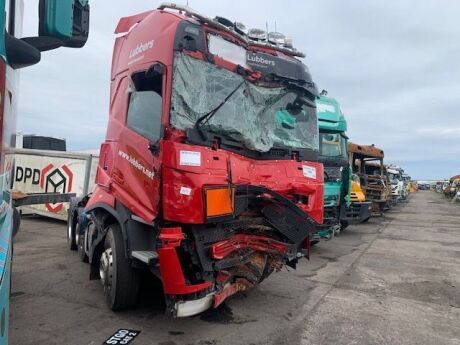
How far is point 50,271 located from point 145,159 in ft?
12.7

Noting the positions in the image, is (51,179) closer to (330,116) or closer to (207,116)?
(330,116)

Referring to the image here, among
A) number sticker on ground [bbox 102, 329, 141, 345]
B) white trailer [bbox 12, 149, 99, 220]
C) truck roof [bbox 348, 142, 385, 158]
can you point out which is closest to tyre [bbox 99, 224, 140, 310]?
number sticker on ground [bbox 102, 329, 141, 345]

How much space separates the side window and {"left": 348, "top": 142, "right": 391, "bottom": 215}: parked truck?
13088 millimetres

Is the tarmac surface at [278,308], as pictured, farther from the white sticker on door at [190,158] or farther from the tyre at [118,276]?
the white sticker on door at [190,158]

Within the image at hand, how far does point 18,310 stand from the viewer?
199 inches

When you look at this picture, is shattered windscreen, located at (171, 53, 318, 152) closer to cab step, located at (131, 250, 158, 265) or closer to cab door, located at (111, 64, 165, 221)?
cab door, located at (111, 64, 165, 221)

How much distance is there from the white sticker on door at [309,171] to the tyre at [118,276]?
2377mm

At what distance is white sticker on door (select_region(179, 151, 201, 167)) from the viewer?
3.96m

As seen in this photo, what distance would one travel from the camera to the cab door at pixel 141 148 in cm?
416

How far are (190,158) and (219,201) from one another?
0.52 m

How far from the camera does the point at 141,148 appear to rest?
4.46 meters

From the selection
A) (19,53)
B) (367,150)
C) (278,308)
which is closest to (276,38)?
(278,308)

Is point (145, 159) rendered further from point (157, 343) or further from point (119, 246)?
point (157, 343)

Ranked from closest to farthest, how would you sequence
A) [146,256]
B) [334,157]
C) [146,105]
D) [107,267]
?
[146,256]
[146,105]
[107,267]
[334,157]
